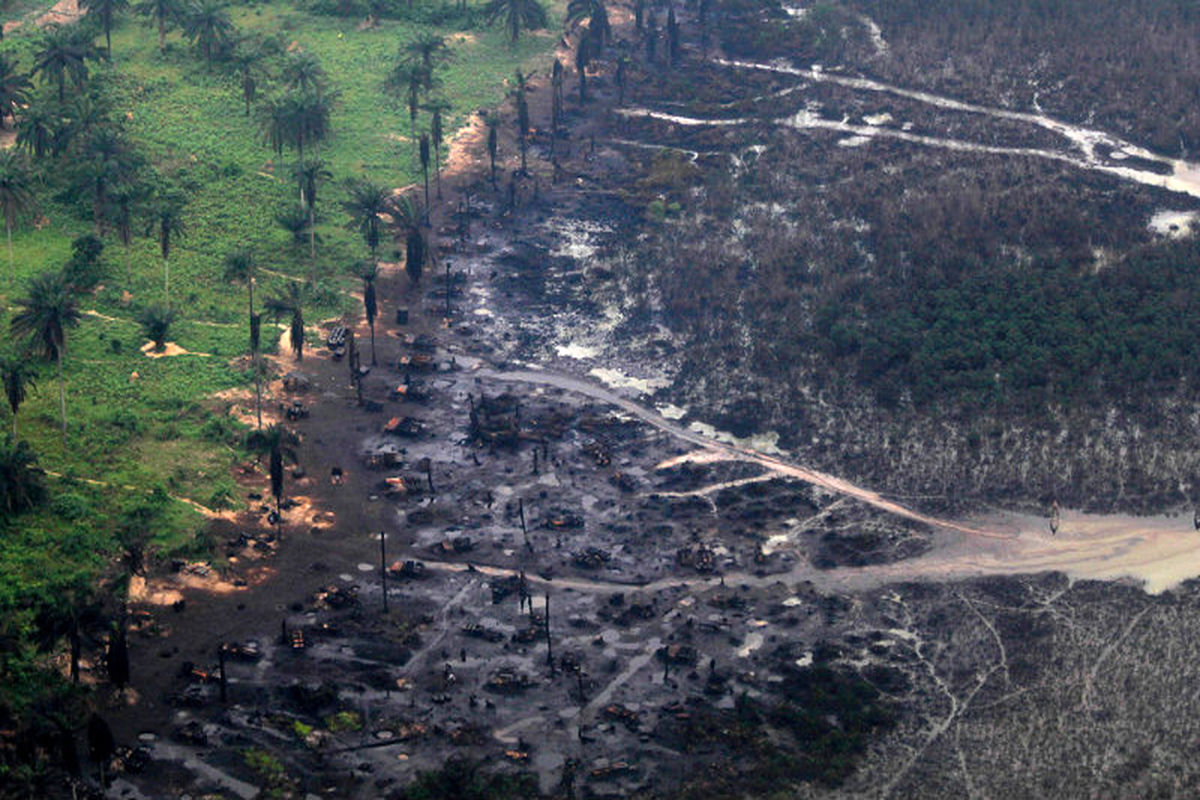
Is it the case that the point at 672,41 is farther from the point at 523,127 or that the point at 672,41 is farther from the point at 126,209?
the point at 126,209

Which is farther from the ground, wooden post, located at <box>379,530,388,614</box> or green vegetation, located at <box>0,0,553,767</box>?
green vegetation, located at <box>0,0,553,767</box>

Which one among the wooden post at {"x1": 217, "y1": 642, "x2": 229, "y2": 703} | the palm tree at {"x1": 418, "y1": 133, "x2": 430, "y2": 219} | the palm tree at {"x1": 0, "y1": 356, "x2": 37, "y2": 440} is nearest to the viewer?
the wooden post at {"x1": 217, "y1": 642, "x2": 229, "y2": 703}

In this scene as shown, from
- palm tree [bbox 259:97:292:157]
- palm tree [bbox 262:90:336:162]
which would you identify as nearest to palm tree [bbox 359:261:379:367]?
palm tree [bbox 262:90:336:162]

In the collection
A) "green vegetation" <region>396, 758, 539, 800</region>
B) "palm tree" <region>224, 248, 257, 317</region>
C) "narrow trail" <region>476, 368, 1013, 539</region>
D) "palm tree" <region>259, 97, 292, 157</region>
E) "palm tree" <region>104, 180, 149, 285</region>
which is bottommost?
"green vegetation" <region>396, 758, 539, 800</region>

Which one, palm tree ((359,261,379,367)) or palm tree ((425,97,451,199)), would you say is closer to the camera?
palm tree ((359,261,379,367))

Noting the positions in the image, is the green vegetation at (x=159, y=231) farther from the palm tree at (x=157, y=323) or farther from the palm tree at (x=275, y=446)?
the palm tree at (x=275, y=446)

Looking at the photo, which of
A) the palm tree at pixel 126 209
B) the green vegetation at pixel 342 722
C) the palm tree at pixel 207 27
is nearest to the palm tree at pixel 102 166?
the palm tree at pixel 126 209

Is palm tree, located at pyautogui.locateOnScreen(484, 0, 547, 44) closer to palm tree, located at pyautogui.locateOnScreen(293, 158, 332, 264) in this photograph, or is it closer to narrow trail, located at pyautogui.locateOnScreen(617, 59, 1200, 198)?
narrow trail, located at pyautogui.locateOnScreen(617, 59, 1200, 198)
